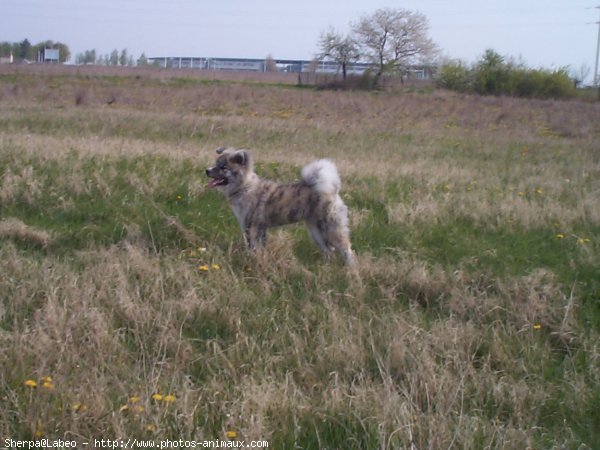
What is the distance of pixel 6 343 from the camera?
466 cm

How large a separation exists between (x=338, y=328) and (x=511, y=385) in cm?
140

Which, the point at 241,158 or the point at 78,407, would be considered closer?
the point at 78,407

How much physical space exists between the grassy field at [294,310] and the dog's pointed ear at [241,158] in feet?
3.01

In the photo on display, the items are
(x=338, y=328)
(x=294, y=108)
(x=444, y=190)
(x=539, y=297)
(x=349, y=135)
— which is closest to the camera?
(x=338, y=328)

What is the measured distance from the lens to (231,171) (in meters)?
7.72

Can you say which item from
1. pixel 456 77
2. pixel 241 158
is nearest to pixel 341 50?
pixel 456 77

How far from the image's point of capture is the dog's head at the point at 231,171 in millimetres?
7723

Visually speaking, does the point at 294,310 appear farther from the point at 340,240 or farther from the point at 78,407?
the point at 78,407

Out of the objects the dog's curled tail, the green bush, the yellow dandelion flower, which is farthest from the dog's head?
the green bush

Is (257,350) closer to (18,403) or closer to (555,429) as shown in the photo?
(18,403)

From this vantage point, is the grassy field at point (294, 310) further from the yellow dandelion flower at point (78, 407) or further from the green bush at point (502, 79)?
the green bush at point (502, 79)

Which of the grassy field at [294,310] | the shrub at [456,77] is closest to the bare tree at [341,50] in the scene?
the shrub at [456,77]

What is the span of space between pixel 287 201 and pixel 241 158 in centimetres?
82

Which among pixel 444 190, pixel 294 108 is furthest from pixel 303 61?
pixel 444 190
